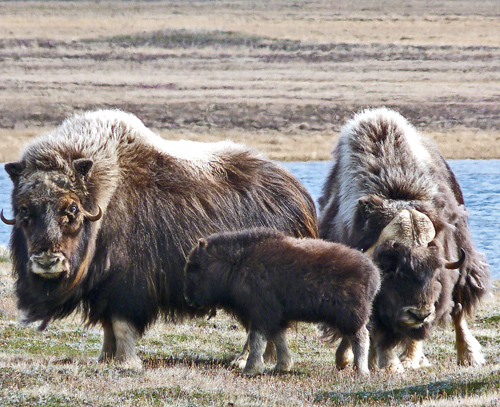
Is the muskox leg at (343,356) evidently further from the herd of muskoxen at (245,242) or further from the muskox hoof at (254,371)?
the muskox hoof at (254,371)

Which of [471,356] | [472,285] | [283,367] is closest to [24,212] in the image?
[283,367]

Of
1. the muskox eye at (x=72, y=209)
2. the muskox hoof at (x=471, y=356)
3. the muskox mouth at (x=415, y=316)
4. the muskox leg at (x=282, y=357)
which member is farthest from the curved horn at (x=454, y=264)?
the muskox eye at (x=72, y=209)

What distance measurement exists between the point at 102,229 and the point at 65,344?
1244 millimetres

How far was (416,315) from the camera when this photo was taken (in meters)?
5.13

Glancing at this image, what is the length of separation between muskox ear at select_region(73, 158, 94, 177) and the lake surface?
5936 millimetres

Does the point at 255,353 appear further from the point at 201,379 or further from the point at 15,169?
the point at 15,169

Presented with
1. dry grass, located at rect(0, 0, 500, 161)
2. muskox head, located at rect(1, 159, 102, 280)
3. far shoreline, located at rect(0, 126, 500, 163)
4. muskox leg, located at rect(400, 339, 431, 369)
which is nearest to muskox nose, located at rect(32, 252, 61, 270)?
muskox head, located at rect(1, 159, 102, 280)

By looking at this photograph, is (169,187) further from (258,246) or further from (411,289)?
(411,289)

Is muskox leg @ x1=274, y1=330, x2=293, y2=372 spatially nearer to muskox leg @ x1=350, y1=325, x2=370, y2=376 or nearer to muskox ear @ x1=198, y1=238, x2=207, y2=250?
muskox leg @ x1=350, y1=325, x2=370, y2=376

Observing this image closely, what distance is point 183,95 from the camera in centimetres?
3019

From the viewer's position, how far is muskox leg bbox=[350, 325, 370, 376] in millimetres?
5270

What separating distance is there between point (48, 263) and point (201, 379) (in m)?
1.11

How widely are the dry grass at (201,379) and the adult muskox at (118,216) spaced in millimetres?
375

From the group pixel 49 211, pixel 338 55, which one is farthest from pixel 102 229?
pixel 338 55
